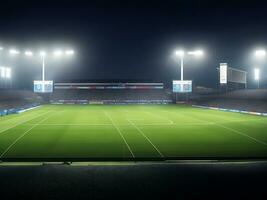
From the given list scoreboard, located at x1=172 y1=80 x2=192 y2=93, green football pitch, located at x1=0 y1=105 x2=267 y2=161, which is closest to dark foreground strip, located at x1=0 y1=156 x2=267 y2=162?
green football pitch, located at x1=0 y1=105 x2=267 y2=161

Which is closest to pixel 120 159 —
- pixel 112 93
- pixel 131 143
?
pixel 131 143

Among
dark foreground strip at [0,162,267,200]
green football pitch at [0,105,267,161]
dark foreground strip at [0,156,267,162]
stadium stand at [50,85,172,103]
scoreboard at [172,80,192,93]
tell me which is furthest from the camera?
stadium stand at [50,85,172,103]

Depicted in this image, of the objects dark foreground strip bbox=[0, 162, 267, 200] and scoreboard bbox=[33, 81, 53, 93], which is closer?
dark foreground strip bbox=[0, 162, 267, 200]

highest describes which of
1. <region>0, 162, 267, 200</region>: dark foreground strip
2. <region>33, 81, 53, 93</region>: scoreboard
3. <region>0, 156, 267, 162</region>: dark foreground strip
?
<region>33, 81, 53, 93</region>: scoreboard

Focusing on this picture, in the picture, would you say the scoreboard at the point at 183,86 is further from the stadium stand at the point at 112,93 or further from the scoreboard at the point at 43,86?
the stadium stand at the point at 112,93

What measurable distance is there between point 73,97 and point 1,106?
4507 cm

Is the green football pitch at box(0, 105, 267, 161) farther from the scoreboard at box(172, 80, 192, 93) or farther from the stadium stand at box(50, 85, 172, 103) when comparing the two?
the stadium stand at box(50, 85, 172, 103)

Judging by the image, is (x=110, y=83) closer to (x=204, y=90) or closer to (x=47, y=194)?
(x=204, y=90)

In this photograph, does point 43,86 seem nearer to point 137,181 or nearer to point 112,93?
point 112,93

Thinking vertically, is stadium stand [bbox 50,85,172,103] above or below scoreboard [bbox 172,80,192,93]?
below

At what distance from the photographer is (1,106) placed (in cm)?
5350

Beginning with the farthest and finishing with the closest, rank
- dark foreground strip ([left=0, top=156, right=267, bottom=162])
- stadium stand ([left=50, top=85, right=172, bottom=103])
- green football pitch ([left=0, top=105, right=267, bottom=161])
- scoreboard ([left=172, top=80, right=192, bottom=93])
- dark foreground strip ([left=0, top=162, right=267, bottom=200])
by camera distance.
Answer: stadium stand ([left=50, top=85, right=172, bottom=103]) → scoreboard ([left=172, top=80, right=192, bottom=93]) → green football pitch ([left=0, top=105, right=267, bottom=161]) → dark foreground strip ([left=0, top=156, right=267, bottom=162]) → dark foreground strip ([left=0, top=162, right=267, bottom=200])

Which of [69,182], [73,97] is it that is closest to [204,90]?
[73,97]

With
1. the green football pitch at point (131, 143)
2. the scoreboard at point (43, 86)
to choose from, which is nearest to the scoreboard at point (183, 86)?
the scoreboard at point (43, 86)
